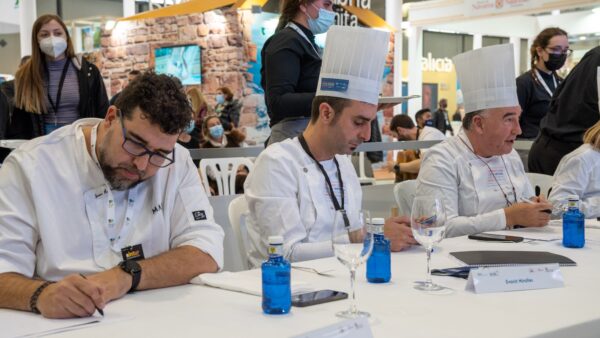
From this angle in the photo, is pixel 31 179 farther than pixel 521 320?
Yes

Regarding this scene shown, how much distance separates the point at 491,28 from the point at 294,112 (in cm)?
1513

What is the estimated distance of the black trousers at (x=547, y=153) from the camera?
13.3 feet

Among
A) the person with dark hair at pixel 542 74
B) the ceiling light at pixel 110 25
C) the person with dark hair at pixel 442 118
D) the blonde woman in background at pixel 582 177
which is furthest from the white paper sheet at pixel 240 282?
the person with dark hair at pixel 442 118

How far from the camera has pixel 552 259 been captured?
2.01 metres

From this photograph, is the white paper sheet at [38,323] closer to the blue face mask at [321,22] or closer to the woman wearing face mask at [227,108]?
the blue face mask at [321,22]

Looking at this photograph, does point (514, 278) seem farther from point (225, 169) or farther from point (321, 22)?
point (225, 169)

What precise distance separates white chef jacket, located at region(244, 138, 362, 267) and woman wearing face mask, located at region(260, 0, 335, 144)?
1.82 ft

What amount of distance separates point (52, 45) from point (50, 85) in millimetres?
226

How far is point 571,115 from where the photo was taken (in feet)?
13.3

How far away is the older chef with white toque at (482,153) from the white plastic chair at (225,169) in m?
2.04

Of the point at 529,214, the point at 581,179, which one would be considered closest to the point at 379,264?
the point at 529,214

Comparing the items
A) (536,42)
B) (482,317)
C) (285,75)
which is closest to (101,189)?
(482,317)

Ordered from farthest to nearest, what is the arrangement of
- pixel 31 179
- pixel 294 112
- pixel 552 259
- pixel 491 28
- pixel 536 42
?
pixel 491 28, pixel 536 42, pixel 294 112, pixel 552 259, pixel 31 179

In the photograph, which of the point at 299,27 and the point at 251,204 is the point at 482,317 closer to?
the point at 251,204
